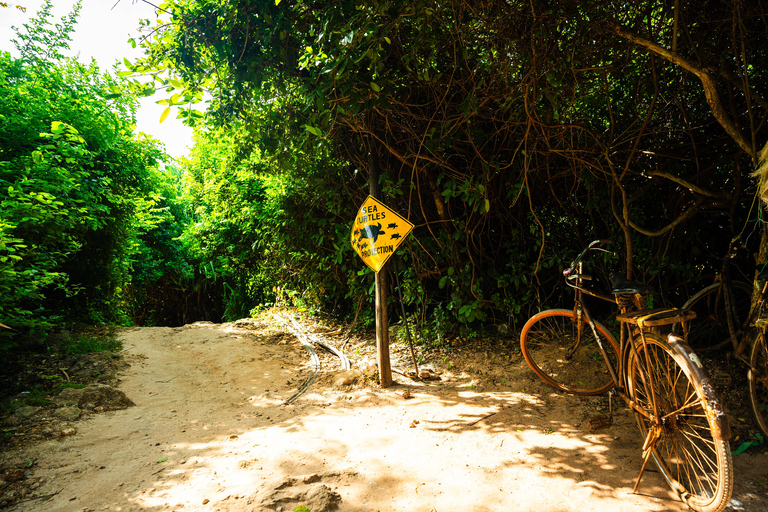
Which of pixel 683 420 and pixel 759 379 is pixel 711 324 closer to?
pixel 759 379

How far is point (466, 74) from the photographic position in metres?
3.39

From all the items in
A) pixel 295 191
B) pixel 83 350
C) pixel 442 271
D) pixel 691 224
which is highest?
pixel 295 191

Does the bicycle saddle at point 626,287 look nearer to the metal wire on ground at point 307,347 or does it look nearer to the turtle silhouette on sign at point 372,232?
the turtle silhouette on sign at point 372,232

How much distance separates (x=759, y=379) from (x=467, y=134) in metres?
2.68

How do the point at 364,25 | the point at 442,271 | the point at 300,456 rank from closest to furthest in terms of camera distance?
1. the point at 364,25
2. the point at 300,456
3. the point at 442,271

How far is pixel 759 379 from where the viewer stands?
7.26 feet

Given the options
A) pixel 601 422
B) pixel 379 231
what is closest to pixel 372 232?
pixel 379 231

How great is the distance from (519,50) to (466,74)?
520 millimetres

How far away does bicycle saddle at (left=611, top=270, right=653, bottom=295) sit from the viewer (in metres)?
2.05

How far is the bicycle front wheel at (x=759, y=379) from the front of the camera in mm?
2182

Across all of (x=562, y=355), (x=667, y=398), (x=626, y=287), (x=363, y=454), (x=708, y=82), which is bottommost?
(x=363, y=454)

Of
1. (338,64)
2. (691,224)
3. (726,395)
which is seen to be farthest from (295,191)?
(726,395)

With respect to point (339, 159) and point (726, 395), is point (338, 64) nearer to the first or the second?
point (339, 159)

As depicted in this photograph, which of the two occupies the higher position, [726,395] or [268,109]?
[268,109]
